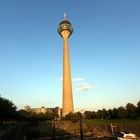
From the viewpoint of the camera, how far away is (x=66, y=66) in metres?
115

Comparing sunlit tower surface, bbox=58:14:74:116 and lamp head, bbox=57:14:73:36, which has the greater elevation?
lamp head, bbox=57:14:73:36

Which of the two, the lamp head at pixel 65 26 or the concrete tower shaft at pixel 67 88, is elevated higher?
the lamp head at pixel 65 26

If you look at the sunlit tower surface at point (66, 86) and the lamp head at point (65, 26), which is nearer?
the sunlit tower surface at point (66, 86)

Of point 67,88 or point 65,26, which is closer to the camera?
point 67,88

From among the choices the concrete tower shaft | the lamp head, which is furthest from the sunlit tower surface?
the lamp head

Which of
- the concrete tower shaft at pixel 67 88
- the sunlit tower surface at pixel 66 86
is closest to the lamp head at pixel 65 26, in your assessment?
the sunlit tower surface at pixel 66 86

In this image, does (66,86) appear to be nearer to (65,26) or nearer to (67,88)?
(67,88)

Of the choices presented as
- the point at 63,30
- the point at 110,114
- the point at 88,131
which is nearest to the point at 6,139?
the point at 88,131

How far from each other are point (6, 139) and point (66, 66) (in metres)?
107

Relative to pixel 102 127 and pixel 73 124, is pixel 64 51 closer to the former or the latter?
pixel 73 124

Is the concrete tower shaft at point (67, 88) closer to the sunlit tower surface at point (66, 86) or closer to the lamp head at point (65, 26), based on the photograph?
the sunlit tower surface at point (66, 86)

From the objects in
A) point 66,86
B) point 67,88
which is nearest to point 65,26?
point 66,86

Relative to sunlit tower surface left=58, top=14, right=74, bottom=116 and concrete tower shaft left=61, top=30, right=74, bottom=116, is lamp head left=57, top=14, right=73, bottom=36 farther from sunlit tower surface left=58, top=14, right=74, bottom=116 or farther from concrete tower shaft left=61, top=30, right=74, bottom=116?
concrete tower shaft left=61, top=30, right=74, bottom=116

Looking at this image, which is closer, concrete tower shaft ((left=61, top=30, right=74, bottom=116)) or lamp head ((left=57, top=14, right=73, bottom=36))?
concrete tower shaft ((left=61, top=30, right=74, bottom=116))
